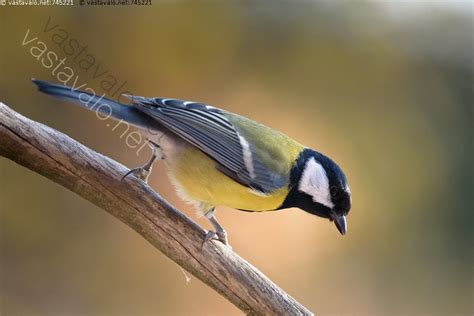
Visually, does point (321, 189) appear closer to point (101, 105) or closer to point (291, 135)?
point (101, 105)

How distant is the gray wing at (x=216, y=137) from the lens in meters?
1.33

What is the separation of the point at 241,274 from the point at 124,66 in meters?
1.34

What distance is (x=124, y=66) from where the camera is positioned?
236 centimetres

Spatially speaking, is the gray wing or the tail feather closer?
the tail feather

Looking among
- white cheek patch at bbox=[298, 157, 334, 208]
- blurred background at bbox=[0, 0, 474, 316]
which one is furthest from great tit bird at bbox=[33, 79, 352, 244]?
blurred background at bbox=[0, 0, 474, 316]

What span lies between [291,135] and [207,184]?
1.30 metres

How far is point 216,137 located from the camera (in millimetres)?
1421

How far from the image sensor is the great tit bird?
134 cm

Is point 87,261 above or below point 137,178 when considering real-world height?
below

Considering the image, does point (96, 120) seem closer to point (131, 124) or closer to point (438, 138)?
point (131, 124)

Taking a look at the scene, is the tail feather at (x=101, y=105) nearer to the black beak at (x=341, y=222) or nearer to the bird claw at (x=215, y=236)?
the bird claw at (x=215, y=236)

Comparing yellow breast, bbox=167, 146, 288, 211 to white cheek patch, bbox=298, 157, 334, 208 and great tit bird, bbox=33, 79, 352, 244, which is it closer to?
great tit bird, bbox=33, 79, 352, 244

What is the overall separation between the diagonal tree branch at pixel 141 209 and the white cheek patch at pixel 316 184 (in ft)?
0.90

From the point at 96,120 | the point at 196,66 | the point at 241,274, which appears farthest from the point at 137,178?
the point at 196,66
